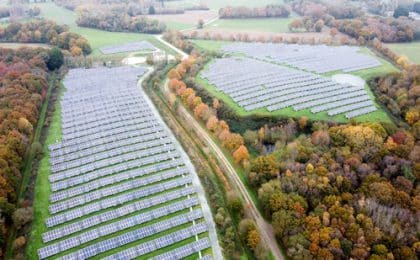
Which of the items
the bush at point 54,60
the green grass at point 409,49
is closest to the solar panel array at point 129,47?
the bush at point 54,60

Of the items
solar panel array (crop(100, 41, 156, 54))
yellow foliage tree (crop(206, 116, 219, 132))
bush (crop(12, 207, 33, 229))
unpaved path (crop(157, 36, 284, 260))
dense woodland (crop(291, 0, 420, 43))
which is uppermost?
dense woodland (crop(291, 0, 420, 43))

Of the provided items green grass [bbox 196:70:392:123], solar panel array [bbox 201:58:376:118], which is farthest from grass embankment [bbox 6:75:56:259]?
green grass [bbox 196:70:392:123]

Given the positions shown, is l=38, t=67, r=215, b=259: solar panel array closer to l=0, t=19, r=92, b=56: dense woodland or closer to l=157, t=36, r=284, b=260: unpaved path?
l=157, t=36, r=284, b=260: unpaved path

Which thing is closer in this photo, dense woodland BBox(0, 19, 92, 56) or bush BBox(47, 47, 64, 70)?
bush BBox(47, 47, 64, 70)

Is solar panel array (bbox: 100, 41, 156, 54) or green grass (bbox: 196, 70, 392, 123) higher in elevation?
solar panel array (bbox: 100, 41, 156, 54)

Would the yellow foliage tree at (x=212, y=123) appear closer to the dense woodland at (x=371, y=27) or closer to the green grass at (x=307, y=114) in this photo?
the green grass at (x=307, y=114)

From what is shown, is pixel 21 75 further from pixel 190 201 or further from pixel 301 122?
pixel 301 122

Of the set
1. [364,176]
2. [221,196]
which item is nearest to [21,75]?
[221,196]

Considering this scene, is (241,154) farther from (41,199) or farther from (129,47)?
(129,47)

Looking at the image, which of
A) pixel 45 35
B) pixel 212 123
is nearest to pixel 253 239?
pixel 212 123
